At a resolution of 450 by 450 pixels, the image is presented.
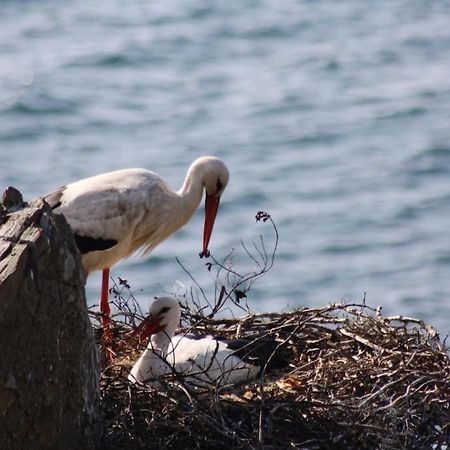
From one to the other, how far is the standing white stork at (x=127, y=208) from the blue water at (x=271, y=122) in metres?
7.42

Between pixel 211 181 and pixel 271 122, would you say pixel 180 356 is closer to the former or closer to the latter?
pixel 211 181

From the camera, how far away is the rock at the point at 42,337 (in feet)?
21.0

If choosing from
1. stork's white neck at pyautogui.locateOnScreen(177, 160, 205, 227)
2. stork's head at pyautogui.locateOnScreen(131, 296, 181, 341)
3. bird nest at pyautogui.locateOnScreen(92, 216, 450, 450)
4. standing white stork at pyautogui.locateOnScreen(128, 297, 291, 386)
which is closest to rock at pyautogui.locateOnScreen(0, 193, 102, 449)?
bird nest at pyautogui.locateOnScreen(92, 216, 450, 450)

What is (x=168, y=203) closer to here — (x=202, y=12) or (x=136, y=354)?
(x=136, y=354)

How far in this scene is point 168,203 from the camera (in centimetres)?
954

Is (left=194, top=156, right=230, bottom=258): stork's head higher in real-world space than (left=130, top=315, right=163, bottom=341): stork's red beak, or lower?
higher

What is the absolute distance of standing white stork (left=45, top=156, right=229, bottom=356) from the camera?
30.2 ft

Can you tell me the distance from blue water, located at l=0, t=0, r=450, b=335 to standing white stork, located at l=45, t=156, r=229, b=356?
7.42 meters

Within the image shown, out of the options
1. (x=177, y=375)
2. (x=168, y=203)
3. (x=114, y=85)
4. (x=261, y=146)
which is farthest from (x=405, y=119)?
(x=177, y=375)

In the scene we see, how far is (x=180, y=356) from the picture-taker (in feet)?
26.8

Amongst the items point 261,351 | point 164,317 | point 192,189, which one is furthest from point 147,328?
point 192,189

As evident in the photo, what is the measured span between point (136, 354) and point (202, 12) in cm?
2134

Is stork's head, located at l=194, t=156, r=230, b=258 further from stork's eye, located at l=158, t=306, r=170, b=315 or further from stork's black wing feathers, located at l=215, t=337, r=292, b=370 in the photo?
stork's black wing feathers, located at l=215, t=337, r=292, b=370

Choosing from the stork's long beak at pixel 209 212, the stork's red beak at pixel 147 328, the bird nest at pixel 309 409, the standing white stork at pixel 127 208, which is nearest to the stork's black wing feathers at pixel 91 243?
the standing white stork at pixel 127 208
